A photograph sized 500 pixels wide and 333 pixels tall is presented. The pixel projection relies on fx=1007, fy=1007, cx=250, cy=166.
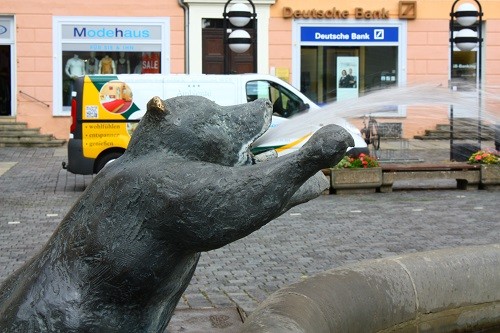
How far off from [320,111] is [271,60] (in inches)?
857

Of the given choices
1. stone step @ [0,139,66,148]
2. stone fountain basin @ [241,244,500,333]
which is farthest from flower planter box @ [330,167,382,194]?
stone step @ [0,139,66,148]

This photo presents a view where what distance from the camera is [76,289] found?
2.88 meters

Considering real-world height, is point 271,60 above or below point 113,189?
above

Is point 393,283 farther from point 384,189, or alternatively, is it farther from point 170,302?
point 384,189

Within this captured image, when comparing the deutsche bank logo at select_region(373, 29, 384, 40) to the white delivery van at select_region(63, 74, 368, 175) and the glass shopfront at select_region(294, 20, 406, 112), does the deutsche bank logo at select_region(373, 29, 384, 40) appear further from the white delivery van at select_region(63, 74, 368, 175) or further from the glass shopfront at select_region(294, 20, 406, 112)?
the white delivery van at select_region(63, 74, 368, 175)

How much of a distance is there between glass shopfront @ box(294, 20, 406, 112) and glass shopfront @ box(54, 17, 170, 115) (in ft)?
12.2

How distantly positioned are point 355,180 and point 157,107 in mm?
11458

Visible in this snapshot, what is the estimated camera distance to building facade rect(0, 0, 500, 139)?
23984 millimetres

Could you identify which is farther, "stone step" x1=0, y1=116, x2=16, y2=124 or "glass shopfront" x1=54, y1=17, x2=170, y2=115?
"glass shopfront" x1=54, y1=17, x2=170, y2=115

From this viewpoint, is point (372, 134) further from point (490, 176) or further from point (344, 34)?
point (344, 34)

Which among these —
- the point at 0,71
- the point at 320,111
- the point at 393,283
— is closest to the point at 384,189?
the point at 393,283

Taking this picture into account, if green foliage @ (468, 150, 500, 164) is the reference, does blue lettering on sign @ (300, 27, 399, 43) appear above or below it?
above

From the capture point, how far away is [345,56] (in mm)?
25375

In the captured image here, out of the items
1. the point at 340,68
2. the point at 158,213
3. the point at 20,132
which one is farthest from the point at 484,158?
the point at 158,213
